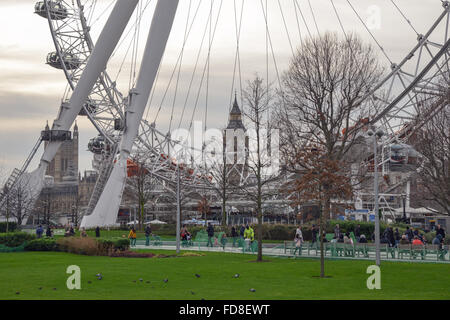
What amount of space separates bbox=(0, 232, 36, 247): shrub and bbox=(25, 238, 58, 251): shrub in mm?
623

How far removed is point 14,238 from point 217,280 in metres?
22.1

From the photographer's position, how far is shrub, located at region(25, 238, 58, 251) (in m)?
41.2

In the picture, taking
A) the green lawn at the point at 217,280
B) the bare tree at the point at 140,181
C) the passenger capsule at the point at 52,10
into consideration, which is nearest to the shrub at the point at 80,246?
the green lawn at the point at 217,280

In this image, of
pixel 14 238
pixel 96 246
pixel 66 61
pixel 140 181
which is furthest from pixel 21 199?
pixel 96 246

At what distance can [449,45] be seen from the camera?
148ft

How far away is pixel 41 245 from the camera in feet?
136

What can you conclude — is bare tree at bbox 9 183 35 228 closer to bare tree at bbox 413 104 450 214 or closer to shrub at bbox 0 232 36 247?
shrub at bbox 0 232 36 247

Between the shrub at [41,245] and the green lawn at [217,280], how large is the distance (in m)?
8.61

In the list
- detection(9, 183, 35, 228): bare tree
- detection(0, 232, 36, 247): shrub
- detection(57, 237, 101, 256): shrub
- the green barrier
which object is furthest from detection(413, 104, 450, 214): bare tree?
detection(9, 183, 35, 228): bare tree

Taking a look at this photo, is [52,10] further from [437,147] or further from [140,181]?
[437,147]

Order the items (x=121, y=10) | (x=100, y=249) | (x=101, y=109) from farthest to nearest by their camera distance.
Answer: (x=101, y=109) → (x=121, y=10) → (x=100, y=249)

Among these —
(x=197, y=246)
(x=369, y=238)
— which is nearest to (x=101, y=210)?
(x=197, y=246)

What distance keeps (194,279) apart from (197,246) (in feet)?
82.8
